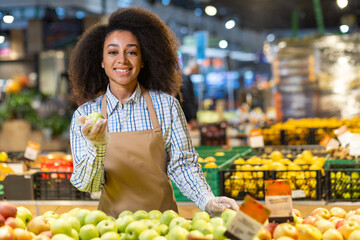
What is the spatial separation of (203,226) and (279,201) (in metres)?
0.35

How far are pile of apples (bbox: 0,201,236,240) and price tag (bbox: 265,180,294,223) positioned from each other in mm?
177

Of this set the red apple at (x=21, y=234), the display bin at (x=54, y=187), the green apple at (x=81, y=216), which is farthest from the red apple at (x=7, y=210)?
the display bin at (x=54, y=187)

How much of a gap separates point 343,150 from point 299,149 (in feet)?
4.20

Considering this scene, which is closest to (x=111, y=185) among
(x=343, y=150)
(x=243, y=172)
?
(x=243, y=172)

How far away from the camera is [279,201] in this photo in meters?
2.04

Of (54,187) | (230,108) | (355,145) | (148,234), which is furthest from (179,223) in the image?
(230,108)

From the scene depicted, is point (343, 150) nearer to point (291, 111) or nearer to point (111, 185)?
point (111, 185)

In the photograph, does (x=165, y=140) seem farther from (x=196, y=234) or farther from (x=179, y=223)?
(x=196, y=234)

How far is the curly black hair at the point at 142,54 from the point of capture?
2.77 m

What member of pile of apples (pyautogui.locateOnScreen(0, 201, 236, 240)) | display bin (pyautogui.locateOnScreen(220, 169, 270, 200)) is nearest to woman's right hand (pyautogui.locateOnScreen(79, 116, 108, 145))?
pile of apples (pyautogui.locateOnScreen(0, 201, 236, 240))

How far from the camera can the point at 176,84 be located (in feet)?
9.57

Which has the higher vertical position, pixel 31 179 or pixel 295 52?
pixel 295 52

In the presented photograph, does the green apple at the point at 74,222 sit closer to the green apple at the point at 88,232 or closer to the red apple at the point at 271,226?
the green apple at the point at 88,232

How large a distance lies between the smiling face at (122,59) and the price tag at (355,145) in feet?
6.29
